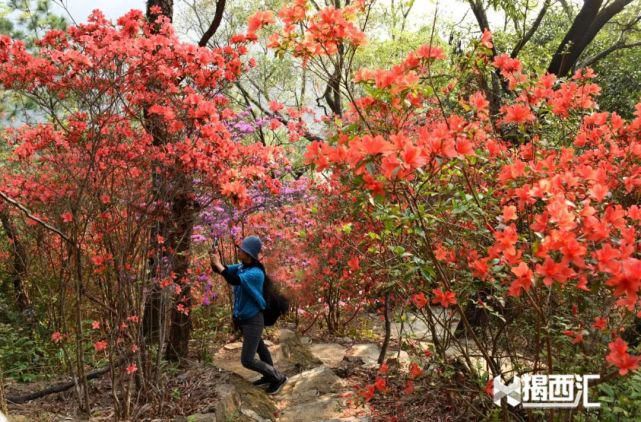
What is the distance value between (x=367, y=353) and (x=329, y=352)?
0.70 m

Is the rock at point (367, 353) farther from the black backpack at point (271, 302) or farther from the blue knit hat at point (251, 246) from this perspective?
the blue knit hat at point (251, 246)

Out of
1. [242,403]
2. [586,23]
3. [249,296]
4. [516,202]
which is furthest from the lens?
[586,23]

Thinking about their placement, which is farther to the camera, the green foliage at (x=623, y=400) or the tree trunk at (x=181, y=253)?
the tree trunk at (x=181, y=253)

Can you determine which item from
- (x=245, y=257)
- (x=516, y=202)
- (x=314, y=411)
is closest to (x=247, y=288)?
(x=245, y=257)

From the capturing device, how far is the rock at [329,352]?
6.47 metres

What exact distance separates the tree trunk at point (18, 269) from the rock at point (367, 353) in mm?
4089

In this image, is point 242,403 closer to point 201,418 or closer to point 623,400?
point 201,418

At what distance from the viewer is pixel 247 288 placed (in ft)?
15.5

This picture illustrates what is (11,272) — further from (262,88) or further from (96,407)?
(262,88)

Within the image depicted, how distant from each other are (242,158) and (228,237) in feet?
11.5

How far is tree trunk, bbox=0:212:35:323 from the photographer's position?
6684 mm

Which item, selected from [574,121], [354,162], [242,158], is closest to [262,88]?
[242,158]

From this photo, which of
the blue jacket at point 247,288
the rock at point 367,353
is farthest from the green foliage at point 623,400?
the rock at point 367,353

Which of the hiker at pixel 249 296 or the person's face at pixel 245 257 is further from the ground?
the person's face at pixel 245 257
